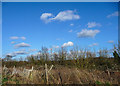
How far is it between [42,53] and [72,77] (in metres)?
10.2

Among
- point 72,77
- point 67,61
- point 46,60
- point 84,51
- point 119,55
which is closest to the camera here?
point 72,77

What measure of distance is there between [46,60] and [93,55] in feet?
17.1

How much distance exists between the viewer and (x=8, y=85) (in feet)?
16.8

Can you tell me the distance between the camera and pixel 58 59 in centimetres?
1334

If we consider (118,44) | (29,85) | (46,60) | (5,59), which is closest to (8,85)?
(29,85)

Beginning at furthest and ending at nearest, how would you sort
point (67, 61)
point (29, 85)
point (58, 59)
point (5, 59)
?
point (5, 59)
point (58, 59)
point (67, 61)
point (29, 85)

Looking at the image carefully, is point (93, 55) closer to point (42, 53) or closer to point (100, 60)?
point (100, 60)

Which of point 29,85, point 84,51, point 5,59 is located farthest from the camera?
point 5,59

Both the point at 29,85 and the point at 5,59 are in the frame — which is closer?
the point at 29,85

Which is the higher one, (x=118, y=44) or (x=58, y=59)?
(x=118, y=44)

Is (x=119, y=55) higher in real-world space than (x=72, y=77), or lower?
higher

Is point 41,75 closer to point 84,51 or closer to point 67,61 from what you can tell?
point 84,51

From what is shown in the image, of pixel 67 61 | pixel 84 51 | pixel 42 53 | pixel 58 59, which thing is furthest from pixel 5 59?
pixel 84 51

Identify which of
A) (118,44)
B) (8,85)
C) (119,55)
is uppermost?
(118,44)
